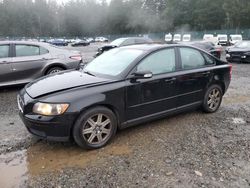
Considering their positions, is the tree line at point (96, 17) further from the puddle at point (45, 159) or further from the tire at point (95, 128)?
the puddle at point (45, 159)

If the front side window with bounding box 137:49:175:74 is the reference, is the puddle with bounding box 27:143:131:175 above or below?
below

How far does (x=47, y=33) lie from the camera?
3644 inches

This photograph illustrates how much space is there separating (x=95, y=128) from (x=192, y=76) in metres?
2.24

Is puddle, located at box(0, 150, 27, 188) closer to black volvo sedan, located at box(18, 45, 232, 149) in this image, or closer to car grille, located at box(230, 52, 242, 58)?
black volvo sedan, located at box(18, 45, 232, 149)

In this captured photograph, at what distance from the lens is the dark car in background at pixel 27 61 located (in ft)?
25.8

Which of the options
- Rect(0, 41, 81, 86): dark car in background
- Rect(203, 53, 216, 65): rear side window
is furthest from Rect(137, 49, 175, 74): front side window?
Rect(0, 41, 81, 86): dark car in background

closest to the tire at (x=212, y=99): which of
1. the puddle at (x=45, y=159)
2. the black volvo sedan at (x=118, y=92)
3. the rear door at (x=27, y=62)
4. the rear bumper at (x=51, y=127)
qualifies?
the black volvo sedan at (x=118, y=92)

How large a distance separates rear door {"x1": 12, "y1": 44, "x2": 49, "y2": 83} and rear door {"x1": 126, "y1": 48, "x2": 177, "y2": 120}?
435cm

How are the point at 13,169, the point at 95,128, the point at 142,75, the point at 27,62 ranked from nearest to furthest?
the point at 13,169 < the point at 95,128 < the point at 142,75 < the point at 27,62

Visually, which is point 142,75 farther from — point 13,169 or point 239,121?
point 239,121

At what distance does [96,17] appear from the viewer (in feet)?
323

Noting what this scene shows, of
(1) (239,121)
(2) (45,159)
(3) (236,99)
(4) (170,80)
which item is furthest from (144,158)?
(3) (236,99)

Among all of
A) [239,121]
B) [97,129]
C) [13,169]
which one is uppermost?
[97,129]

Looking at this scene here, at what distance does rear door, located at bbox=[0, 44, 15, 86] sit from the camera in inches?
306
